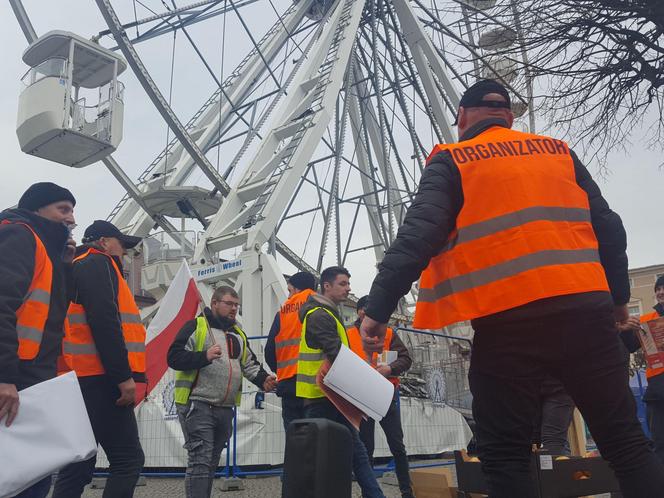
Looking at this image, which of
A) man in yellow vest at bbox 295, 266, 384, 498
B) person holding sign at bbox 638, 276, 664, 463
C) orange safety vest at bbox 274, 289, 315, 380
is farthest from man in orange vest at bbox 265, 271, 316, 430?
person holding sign at bbox 638, 276, 664, 463

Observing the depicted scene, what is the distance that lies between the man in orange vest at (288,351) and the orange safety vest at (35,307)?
7.51 feet

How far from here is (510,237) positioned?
7.95 ft

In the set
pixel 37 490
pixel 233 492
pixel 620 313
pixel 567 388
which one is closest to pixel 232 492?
pixel 233 492

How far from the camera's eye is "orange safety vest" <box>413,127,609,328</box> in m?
2.35

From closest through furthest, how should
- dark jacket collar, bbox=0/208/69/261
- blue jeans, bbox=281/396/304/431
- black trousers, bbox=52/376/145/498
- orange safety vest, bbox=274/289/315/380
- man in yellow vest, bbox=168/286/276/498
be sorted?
dark jacket collar, bbox=0/208/69/261 → black trousers, bbox=52/376/145/498 → man in yellow vest, bbox=168/286/276/498 → blue jeans, bbox=281/396/304/431 → orange safety vest, bbox=274/289/315/380

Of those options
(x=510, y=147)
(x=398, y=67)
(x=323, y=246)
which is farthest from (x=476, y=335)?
(x=398, y=67)

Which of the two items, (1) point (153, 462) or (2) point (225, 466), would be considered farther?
(1) point (153, 462)

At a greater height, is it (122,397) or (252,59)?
(252,59)

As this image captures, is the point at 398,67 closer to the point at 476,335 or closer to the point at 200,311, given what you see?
the point at 200,311

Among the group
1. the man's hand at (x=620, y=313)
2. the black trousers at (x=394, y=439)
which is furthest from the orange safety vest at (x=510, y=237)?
the black trousers at (x=394, y=439)

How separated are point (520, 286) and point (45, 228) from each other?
214 cm

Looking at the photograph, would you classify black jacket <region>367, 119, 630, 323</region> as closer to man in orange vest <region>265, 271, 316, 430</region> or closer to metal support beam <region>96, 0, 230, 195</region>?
man in orange vest <region>265, 271, 316, 430</region>

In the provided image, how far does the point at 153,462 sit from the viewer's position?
24.5ft

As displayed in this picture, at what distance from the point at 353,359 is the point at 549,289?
1.55 m
